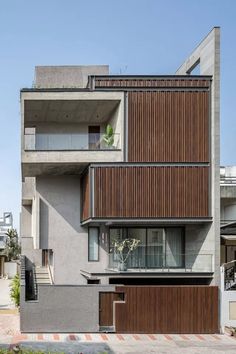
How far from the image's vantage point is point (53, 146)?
27969mm

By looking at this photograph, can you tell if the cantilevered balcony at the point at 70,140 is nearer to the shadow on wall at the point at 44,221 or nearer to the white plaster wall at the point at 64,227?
the white plaster wall at the point at 64,227

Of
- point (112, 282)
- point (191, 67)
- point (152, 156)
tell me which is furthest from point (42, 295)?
point (191, 67)

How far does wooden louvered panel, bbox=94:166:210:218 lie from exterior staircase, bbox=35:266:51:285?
26.0 feet

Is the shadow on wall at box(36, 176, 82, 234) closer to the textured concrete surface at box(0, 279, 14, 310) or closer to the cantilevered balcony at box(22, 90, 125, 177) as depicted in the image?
the cantilevered balcony at box(22, 90, 125, 177)

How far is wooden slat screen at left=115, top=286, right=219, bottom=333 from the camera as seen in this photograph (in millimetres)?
25938

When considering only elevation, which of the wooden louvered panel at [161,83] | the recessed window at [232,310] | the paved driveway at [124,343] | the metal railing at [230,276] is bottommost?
the paved driveway at [124,343]

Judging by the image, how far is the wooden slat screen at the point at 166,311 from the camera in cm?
2594

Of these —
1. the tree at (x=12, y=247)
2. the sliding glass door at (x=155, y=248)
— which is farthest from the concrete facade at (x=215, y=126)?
the tree at (x=12, y=247)

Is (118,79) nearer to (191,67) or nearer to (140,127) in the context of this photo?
(140,127)

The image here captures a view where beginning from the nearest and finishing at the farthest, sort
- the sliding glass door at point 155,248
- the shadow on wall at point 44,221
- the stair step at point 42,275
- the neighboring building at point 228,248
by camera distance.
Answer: the neighboring building at point 228,248 → the sliding glass door at point 155,248 → the shadow on wall at point 44,221 → the stair step at point 42,275

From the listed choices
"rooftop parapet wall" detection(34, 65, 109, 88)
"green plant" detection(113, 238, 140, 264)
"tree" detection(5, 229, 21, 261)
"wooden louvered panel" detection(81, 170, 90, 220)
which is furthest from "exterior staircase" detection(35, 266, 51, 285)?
"tree" detection(5, 229, 21, 261)

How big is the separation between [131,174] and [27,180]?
1115 cm

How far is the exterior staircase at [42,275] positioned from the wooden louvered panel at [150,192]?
7.92m

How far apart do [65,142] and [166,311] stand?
33.2 feet
